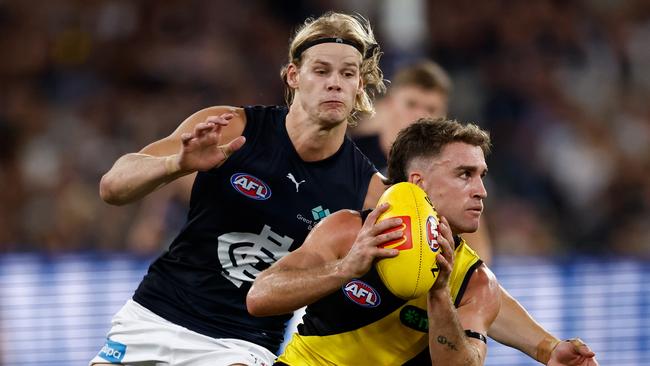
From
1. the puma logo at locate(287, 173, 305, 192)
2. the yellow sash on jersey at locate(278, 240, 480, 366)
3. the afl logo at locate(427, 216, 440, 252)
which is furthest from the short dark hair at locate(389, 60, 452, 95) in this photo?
the afl logo at locate(427, 216, 440, 252)

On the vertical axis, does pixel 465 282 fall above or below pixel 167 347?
above

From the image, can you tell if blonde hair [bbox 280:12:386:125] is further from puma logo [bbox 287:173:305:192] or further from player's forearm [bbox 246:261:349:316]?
player's forearm [bbox 246:261:349:316]

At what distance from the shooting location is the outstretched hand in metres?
4.62

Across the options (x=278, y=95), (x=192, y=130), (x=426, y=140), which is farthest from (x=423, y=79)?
(x=278, y=95)

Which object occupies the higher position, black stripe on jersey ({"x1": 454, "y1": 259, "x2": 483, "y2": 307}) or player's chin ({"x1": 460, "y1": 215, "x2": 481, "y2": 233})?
player's chin ({"x1": 460, "y1": 215, "x2": 481, "y2": 233})

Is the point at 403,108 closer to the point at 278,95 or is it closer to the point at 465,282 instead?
the point at 465,282

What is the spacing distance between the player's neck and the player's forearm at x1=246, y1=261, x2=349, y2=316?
3.43 feet

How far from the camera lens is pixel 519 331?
5.11 metres

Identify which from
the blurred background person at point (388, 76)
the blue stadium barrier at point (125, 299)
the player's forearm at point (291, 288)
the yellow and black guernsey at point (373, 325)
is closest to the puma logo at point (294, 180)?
the yellow and black guernsey at point (373, 325)

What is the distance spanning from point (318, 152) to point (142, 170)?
0.86 metres

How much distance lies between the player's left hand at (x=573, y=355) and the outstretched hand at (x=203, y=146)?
1.62 m

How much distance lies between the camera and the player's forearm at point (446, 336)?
4.27 m

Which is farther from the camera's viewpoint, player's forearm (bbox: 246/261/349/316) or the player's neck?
the player's neck

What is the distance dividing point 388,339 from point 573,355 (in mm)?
783
